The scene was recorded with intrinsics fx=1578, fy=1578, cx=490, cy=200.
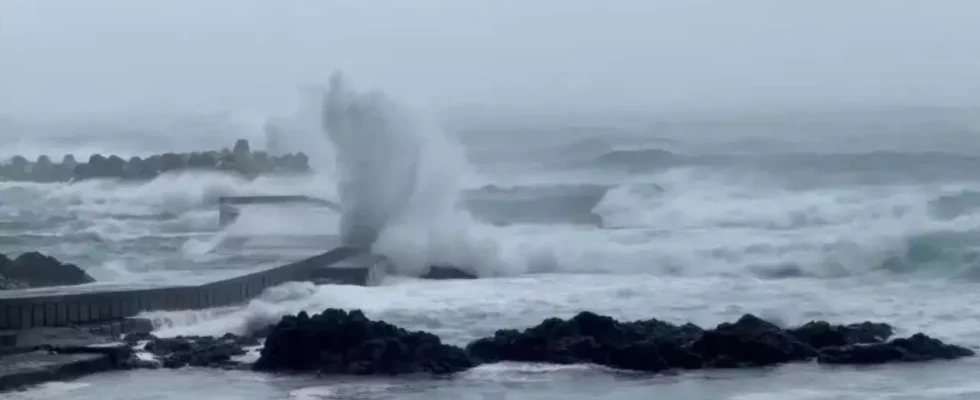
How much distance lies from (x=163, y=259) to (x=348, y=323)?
4517 mm

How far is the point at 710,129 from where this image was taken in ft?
54.1

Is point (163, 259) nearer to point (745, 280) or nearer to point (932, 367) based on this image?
point (745, 280)

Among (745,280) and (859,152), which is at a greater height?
(859,152)

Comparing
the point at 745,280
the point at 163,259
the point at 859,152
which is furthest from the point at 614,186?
the point at 163,259

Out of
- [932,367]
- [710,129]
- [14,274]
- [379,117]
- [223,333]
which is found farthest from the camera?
[710,129]

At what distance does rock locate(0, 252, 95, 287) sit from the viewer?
12297mm

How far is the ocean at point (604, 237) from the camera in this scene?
9312 millimetres

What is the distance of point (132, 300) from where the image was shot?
10883 millimetres

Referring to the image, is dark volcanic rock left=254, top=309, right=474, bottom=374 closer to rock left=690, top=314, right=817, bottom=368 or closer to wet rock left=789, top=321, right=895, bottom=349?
rock left=690, top=314, right=817, bottom=368

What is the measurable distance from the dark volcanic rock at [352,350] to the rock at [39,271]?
3.29 metres

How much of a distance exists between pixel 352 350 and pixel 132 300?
2106mm

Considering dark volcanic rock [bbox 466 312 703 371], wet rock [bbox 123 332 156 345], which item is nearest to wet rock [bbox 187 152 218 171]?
wet rock [bbox 123 332 156 345]

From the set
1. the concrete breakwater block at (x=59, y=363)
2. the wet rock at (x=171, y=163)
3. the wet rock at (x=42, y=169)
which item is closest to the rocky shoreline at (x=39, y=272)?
the wet rock at (x=42, y=169)

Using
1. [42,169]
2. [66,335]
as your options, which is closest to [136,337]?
[66,335]
